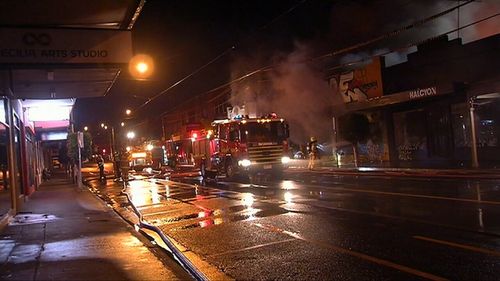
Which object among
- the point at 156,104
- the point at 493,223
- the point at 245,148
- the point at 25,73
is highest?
the point at 156,104

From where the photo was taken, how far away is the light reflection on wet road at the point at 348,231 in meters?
6.52

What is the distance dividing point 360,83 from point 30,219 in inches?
790

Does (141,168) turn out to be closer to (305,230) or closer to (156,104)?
(156,104)

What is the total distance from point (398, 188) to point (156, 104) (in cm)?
4946

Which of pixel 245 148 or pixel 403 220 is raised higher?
pixel 245 148

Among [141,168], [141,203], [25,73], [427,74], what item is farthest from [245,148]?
[141,168]

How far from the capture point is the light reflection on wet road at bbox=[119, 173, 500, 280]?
6.52 meters

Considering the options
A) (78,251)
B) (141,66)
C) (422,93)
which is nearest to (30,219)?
(141,66)

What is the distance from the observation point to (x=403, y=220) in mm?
9641

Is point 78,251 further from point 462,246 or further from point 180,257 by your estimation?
point 462,246

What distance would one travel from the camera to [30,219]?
12234 millimetres

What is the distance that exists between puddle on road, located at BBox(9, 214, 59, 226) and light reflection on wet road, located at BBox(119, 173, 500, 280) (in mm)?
2370

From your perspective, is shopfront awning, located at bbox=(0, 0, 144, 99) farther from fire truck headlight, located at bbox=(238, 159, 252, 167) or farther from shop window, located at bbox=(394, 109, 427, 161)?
shop window, located at bbox=(394, 109, 427, 161)

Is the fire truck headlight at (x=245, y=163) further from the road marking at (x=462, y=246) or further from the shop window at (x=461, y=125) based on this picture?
the road marking at (x=462, y=246)
